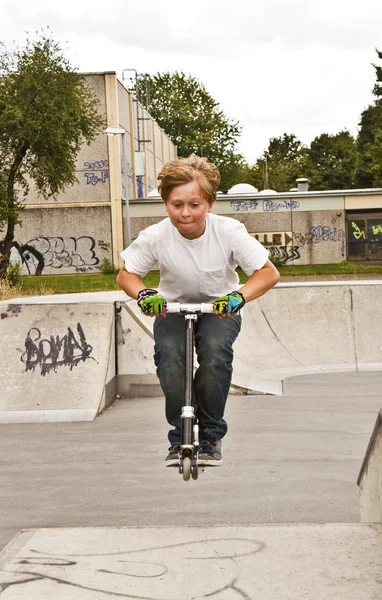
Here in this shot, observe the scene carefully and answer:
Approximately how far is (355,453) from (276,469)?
0.88 metres

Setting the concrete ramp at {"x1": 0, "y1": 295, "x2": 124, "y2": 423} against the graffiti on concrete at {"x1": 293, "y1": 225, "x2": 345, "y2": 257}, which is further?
the graffiti on concrete at {"x1": 293, "y1": 225, "x2": 345, "y2": 257}

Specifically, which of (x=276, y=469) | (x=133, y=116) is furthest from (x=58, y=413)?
(x=133, y=116)

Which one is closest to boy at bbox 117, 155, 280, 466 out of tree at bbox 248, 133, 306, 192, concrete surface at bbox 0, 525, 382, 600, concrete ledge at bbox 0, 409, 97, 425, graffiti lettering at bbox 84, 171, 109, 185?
concrete surface at bbox 0, 525, 382, 600

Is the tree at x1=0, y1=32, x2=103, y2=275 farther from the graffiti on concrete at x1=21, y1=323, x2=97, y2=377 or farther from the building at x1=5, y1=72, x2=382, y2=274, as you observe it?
the graffiti on concrete at x1=21, y1=323, x2=97, y2=377

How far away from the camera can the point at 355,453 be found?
299 inches

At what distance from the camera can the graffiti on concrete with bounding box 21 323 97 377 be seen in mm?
10047

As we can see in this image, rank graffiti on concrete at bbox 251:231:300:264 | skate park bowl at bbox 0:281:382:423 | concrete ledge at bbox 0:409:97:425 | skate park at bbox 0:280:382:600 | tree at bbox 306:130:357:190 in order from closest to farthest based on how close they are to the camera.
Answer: skate park at bbox 0:280:382:600, concrete ledge at bbox 0:409:97:425, skate park bowl at bbox 0:281:382:423, graffiti on concrete at bbox 251:231:300:264, tree at bbox 306:130:357:190

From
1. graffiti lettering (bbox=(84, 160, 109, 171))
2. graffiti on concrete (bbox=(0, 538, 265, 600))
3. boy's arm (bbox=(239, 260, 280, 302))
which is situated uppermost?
graffiti lettering (bbox=(84, 160, 109, 171))

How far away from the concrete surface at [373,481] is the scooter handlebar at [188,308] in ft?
3.28

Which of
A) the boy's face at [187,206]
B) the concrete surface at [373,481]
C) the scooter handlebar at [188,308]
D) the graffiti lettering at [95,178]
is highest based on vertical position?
the graffiti lettering at [95,178]

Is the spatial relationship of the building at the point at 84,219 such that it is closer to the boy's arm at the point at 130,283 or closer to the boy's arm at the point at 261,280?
the boy's arm at the point at 130,283

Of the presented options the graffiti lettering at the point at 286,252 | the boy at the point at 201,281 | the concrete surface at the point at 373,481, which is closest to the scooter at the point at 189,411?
the boy at the point at 201,281

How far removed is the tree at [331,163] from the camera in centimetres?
9244

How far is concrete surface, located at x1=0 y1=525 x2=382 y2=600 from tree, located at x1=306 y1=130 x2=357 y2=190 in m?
87.8
